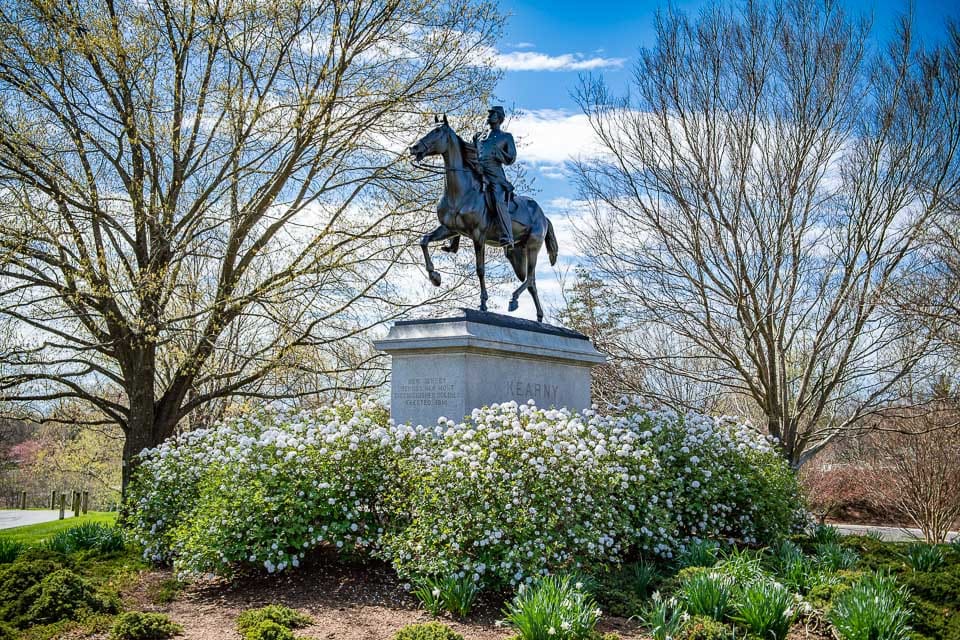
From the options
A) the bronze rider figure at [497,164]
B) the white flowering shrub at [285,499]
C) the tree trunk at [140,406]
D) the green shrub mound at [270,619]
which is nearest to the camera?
the green shrub mound at [270,619]

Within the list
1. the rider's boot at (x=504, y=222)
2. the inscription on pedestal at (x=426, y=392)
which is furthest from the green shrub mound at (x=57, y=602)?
the rider's boot at (x=504, y=222)

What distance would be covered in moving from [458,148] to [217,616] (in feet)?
18.5

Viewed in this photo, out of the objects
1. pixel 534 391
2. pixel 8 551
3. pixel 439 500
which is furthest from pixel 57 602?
pixel 534 391

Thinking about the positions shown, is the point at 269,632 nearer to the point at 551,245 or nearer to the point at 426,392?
the point at 426,392

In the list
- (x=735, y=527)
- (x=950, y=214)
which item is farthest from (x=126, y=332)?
(x=950, y=214)

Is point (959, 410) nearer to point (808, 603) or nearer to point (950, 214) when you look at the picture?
point (950, 214)

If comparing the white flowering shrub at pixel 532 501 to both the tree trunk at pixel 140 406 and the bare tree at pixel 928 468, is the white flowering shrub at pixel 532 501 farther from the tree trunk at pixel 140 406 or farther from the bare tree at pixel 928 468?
the bare tree at pixel 928 468

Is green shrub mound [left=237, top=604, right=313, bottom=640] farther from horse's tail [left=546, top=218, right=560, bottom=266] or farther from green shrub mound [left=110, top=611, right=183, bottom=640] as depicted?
horse's tail [left=546, top=218, right=560, bottom=266]

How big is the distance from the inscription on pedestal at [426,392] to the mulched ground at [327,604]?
2074 millimetres

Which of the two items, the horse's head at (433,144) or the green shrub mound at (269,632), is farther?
the horse's head at (433,144)

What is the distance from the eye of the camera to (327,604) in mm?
6512

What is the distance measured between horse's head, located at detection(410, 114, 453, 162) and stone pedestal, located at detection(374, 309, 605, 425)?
6.14 ft

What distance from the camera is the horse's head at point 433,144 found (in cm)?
886

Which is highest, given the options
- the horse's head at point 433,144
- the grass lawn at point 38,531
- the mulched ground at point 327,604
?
the horse's head at point 433,144
